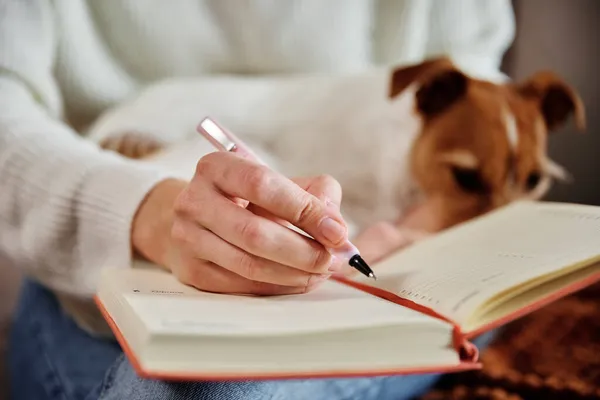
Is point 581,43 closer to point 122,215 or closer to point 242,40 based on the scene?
point 242,40

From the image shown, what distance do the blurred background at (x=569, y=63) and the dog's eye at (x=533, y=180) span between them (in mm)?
285

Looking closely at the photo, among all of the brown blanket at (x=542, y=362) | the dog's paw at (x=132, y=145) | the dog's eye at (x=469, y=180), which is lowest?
the brown blanket at (x=542, y=362)

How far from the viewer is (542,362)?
96cm

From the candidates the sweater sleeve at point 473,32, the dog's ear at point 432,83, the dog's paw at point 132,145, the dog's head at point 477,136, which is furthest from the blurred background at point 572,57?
the dog's paw at point 132,145

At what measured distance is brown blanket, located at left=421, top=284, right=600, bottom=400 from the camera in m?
0.85

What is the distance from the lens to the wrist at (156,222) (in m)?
0.62

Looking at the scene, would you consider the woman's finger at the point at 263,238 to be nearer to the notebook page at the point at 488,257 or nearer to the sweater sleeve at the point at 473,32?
the notebook page at the point at 488,257

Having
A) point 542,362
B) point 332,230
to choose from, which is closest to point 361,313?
point 332,230

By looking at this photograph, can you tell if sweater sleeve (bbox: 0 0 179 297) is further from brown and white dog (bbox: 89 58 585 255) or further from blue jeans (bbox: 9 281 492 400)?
brown and white dog (bbox: 89 58 585 255)

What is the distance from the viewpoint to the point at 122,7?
111 centimetres

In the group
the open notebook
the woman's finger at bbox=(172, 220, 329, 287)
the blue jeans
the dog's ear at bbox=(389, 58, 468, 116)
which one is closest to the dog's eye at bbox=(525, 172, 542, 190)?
the dog's ear at bbox=(389, 58, 468, 116)

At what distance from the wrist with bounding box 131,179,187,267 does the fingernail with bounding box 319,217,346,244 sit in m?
0.19

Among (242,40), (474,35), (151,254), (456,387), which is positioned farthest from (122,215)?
(474,35)

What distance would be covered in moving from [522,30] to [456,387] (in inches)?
39.0
